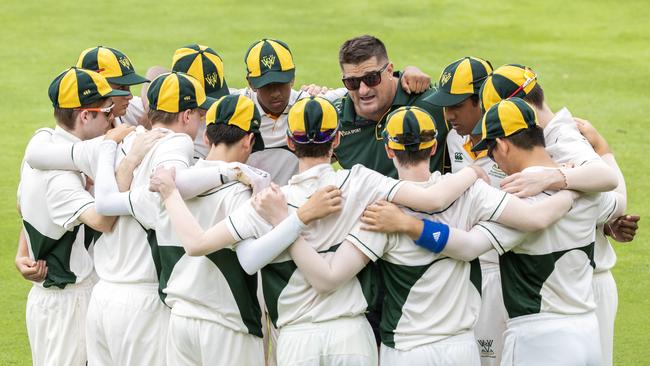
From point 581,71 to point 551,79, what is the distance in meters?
0.67

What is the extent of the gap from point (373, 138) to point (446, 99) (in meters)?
0.76

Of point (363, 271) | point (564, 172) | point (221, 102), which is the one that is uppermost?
point (221, 102)

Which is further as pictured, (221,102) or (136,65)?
(136,65)

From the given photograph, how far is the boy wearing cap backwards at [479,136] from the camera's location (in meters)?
5.89

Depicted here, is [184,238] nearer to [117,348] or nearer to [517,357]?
[117,348]

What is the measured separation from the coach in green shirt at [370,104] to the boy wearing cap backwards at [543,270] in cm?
133

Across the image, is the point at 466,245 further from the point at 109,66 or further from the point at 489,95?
the point at 109,66

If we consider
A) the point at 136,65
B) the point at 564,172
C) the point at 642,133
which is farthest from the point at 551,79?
the point at 564,172

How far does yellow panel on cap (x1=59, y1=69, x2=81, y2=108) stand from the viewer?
6340 mm

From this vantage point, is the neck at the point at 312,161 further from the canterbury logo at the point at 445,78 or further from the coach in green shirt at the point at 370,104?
the coach in green shirt at the point at 370,104

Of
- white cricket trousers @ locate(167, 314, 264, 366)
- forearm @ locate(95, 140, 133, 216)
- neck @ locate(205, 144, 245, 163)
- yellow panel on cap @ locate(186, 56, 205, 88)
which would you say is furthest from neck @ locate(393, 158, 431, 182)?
yellow panel on cap @ locate(186, 56, 205, 88)

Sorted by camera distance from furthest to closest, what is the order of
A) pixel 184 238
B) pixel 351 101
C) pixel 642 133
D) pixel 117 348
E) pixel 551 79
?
pixel 551 79 < pixel 642 133 < pixel 351 101 < pixel 117 348 < pixel 184 238

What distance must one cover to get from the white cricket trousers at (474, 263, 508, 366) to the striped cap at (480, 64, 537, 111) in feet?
3.13

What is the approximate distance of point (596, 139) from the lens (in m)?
6.32
